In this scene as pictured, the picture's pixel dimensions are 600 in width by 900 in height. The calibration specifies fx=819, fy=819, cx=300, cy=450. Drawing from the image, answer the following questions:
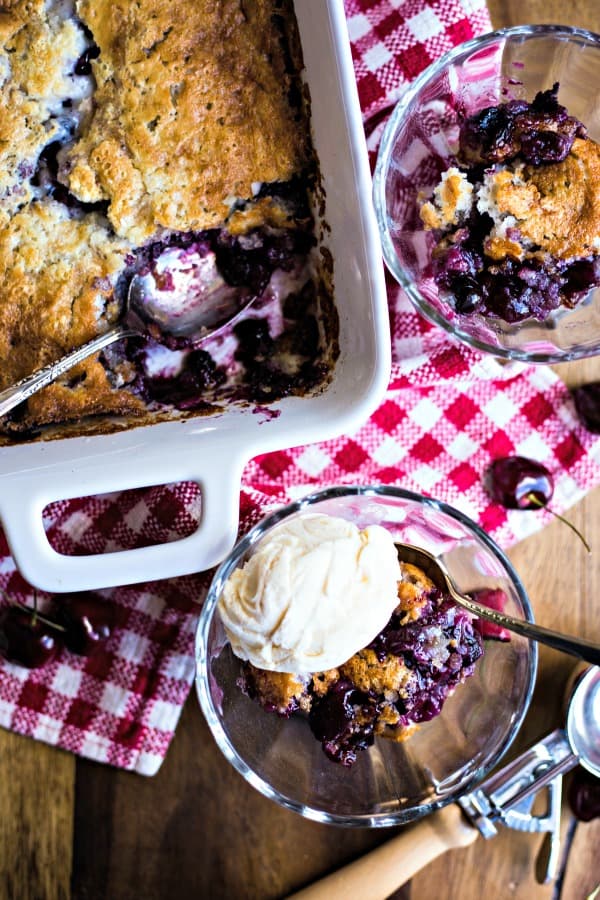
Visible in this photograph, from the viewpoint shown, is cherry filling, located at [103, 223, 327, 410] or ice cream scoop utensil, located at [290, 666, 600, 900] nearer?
cherry filling, located at [103, 223, 327, 410]

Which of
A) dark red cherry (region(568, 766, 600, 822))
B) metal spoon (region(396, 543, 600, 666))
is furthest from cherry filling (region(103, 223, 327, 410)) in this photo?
dark red cherry (region(568, 766, 600, 822))

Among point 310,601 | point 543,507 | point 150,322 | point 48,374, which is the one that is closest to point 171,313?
point 150,322

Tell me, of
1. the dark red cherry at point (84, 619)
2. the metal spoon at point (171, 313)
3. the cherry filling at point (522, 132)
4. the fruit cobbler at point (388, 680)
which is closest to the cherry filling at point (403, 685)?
the fruit cobbler at point (388, 680)

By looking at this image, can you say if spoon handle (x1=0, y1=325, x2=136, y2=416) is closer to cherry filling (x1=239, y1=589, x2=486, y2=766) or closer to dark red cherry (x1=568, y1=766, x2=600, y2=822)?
cherry filling (x1=239, y1=589, x2=486, y2=766)

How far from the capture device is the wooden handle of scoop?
69.2 inches

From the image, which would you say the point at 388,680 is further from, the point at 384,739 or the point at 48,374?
the point at 48,374

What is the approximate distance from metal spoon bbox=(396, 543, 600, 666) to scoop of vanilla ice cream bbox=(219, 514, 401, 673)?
0.39 feet

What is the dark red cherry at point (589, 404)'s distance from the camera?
178cm

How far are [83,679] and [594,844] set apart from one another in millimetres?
1213

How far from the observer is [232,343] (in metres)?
1.67

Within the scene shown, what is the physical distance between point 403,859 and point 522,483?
33.5 inches

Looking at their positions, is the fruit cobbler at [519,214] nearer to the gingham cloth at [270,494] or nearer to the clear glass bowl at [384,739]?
the gingham cloth at [270,494]

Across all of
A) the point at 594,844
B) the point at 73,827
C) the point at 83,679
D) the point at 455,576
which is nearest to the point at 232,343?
the point at 455,576

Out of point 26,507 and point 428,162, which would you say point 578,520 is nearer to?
point 428,162
